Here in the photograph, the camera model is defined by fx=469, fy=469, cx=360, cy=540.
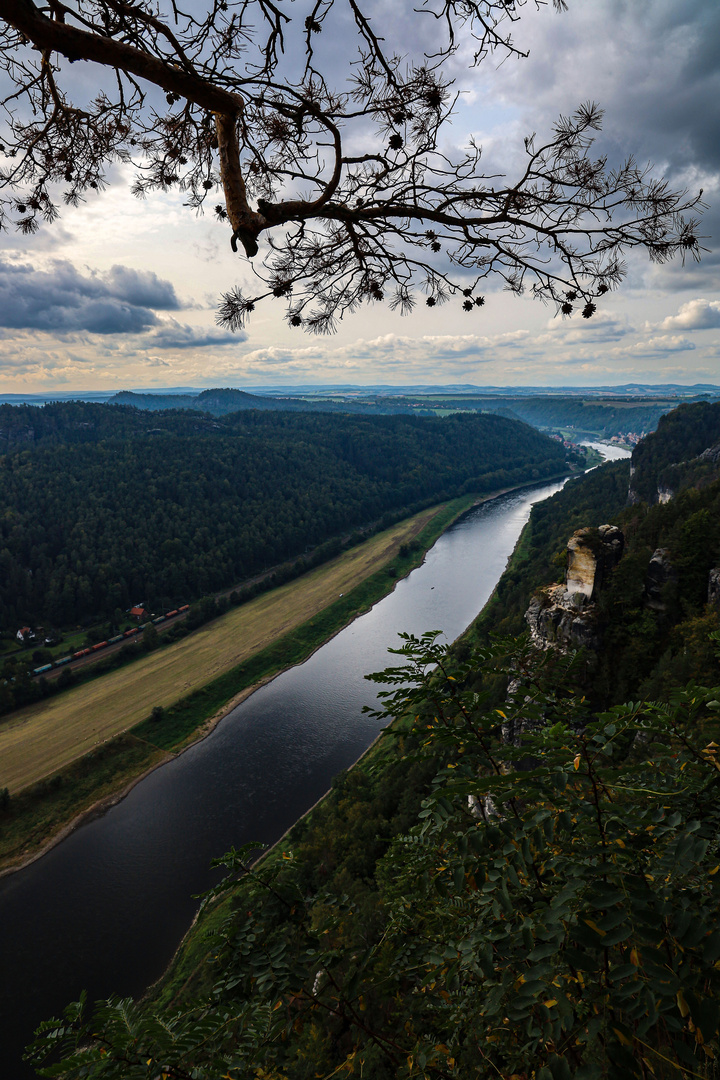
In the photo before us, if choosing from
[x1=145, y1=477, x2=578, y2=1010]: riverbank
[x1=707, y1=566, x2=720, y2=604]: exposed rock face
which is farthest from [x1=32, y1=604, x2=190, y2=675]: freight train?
[x1=707, y1=566, x2=720, y2=604]: exposed rock face

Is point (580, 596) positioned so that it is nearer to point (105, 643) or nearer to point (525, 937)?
point (525, 937)

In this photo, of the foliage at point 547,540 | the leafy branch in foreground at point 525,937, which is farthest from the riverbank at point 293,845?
the leafy branch in foreground at point 525,937

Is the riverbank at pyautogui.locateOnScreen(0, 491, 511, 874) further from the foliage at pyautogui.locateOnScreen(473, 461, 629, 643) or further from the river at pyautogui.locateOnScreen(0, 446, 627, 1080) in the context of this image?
the foliage at pyautogui.locateOnScreen(473, 461, 629, 643)

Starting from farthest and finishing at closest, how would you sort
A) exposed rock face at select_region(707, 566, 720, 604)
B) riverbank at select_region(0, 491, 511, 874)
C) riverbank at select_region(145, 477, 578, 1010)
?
riverbank at select_region(0, 491, 511, 874)
exposed rock face at select_region(707, 566, 720, 604)
riverbank at select_region(145, 477, 578, 1010)

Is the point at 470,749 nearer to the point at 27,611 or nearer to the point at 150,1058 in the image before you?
the point at 150,1058

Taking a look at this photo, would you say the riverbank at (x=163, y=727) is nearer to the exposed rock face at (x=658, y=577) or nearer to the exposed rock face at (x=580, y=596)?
the exposed rock face at (x=580, y=596)

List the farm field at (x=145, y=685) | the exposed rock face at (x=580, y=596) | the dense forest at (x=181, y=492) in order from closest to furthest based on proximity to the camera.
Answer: the exposed rock face at (x=580, y=596), the farm field at (x=145, y=685), the dense forest at (x=181, y=492)
